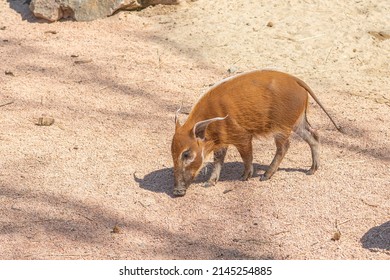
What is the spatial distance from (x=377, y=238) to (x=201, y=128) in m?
1.55

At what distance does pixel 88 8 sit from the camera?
29.6 ft

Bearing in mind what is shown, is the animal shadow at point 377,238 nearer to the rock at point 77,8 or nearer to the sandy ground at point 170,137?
the sandy ground at point 170,137

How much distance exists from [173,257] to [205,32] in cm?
427

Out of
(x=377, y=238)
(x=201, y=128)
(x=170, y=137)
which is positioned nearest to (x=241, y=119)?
(x=201, y=128)

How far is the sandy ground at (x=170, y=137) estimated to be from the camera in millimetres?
5105

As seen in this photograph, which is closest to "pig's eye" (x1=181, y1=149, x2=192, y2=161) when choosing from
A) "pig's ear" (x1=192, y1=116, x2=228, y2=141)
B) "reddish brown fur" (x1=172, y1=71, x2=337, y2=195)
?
"reddish brown fur" (x1=172, y1=71, x2=337, y2=195)

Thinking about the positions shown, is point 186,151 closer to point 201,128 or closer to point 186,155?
point 186,155

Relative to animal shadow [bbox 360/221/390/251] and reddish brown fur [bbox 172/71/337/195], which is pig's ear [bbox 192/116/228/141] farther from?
animal shadow [bbox 360/221/390/251]

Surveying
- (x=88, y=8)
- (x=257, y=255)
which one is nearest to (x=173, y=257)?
(x=257, y=255)

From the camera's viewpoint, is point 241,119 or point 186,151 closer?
point 186,151

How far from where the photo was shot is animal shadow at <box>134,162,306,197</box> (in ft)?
19.0

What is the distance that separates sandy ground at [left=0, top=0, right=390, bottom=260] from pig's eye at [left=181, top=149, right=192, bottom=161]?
31 cm

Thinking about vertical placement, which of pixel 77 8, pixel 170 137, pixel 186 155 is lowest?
pixel 77 8

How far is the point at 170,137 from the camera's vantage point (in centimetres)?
653
